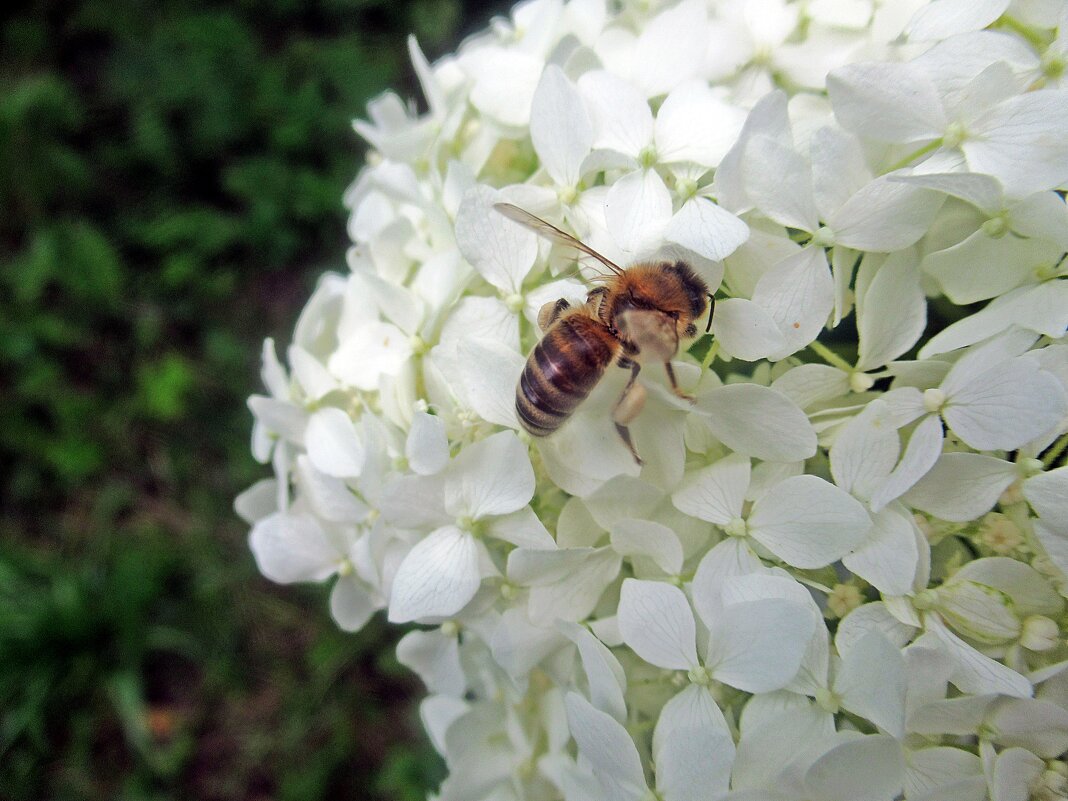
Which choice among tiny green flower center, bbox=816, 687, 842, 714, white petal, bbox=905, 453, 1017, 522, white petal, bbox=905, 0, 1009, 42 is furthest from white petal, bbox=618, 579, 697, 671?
white petal, bbox=905, 0, 1009, 42

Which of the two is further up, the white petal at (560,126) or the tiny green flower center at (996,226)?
the white petal at (560,126)

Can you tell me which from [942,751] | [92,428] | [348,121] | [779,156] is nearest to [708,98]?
[779,156]

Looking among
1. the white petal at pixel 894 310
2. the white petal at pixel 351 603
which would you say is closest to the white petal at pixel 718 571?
the white petal at pixel 894 310

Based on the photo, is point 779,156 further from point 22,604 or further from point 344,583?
point 22,604

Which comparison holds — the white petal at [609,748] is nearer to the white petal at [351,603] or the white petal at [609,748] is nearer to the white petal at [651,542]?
the white petal at [651,542]

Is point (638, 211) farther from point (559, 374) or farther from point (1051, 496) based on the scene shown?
point (1051, 496)

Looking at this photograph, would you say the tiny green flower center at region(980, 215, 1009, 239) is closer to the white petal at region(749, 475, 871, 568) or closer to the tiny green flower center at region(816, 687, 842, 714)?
the white petal at region(749, 475, 871, 568)
